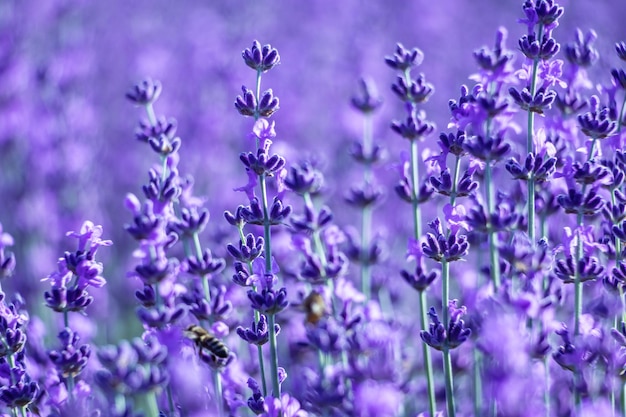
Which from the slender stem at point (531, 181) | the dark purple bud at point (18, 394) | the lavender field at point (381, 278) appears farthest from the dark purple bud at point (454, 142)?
the dark purple bud at point (18, 394)

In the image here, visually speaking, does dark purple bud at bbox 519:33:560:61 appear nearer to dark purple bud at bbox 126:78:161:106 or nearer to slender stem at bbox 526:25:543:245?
slender stem at bbox 526:25:543:245

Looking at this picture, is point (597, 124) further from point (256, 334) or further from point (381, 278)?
point (381, 278)

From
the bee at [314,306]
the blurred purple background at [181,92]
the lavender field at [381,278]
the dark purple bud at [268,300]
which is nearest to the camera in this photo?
the lavender field at [381,278]

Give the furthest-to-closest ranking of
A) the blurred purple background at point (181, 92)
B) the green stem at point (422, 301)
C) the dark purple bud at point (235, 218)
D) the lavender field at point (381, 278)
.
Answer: the blurred purple background at point (181, 92)
the green stem at point (422, 301)
the dark purple bud at point (235, 218)
the lavender field at point (381, 278)

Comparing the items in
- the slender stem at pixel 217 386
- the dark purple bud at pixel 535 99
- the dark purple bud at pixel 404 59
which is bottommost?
the slender stem at pixel 217 386

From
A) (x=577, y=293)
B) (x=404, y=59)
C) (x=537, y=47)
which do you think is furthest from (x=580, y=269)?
(x=404, y=59)

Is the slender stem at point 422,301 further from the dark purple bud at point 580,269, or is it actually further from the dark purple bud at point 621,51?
the dark purple bud at point 621,51

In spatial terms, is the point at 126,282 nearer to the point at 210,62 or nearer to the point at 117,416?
the point at 210,62

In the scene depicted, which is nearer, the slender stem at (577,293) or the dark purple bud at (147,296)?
the slender stem at (577,293)
